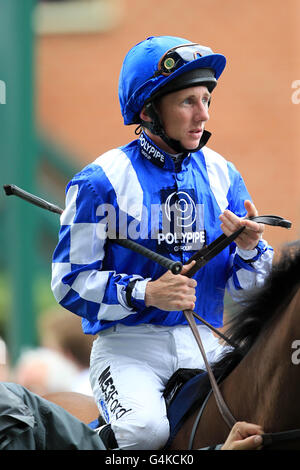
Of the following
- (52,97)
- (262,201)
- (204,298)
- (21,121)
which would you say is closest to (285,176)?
(262,201)

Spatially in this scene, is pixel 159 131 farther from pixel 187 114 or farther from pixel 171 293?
pixel 171 293

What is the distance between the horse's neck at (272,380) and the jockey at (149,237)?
0.30 metres

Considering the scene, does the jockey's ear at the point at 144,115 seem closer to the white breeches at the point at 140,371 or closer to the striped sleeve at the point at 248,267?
the striped sleeve at the point at 248,267

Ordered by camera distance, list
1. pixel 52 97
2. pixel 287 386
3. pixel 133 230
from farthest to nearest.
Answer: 1. pixel 52 97
2. pixel 133 230
3. pixel 287 386

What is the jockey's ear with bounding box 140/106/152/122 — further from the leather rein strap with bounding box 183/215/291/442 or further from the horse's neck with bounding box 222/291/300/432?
the horse's neck with bounding box 222/291/300/432

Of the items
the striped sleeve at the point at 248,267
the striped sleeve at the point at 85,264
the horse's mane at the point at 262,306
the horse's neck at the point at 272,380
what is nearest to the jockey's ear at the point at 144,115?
the striped sleeve at the point at 85,264

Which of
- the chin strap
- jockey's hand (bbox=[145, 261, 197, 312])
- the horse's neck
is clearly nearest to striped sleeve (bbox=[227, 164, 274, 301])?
jockey's hand (bbox=[145, 261, 197, 312])

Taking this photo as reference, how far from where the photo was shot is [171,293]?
2.99 m

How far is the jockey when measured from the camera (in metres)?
3.14

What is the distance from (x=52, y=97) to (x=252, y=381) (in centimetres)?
1258

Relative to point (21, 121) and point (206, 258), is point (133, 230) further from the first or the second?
point (21, 121)

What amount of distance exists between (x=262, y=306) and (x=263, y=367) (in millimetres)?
257

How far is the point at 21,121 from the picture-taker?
891 cm

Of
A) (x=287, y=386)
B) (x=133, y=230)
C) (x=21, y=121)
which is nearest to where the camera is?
(x=287, y=386)
